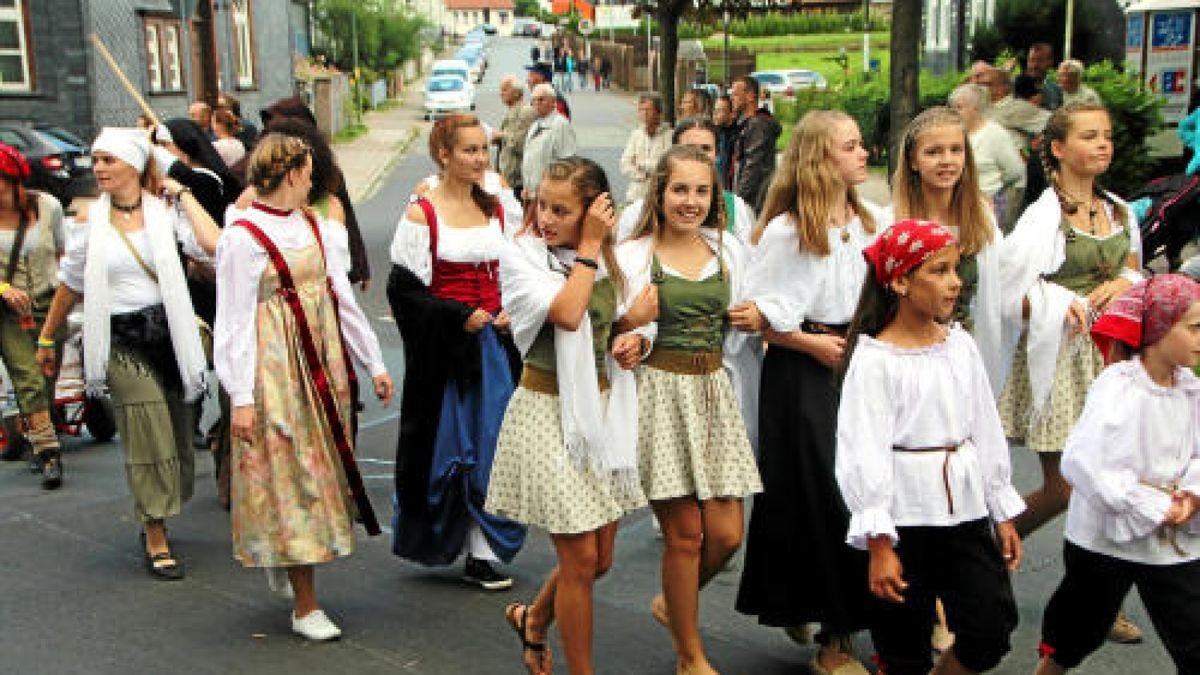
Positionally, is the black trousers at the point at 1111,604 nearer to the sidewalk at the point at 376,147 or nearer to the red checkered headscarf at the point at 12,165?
the red checkered headscarf at the point at 12,165

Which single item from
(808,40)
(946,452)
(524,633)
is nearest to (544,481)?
(524,633)

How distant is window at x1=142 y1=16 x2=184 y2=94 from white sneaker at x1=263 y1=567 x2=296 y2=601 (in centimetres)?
2586

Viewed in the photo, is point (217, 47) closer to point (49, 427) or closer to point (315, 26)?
point (315, 26)

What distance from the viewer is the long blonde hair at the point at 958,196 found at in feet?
16.0

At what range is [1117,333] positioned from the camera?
4.04 metres

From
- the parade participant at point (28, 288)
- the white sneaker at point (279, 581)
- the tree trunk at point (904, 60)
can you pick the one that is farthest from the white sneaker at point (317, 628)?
the tree trunk at point (904, 60)

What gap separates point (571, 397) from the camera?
14.6ft

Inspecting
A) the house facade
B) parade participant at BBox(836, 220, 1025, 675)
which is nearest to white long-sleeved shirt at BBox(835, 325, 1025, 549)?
parade participant at BBox(836, 220, 1025, 675)

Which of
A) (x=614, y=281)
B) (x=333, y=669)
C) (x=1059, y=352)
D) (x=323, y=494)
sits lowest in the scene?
(x=333, y=669)

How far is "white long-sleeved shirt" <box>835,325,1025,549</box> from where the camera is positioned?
12.9 feet

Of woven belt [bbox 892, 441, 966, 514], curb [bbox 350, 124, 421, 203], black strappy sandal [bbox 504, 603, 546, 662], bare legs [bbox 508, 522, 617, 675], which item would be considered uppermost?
woven belt [bbox 892, 441, 966, 514]

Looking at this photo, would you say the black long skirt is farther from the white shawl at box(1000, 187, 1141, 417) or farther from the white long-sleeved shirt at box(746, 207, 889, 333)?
the white shawl at box(1000, 187, 1141, 417)

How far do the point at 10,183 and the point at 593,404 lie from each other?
4441mm

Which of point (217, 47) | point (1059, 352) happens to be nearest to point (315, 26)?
point (217, 47)
